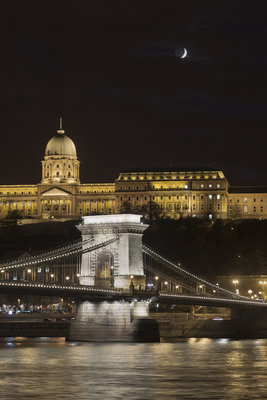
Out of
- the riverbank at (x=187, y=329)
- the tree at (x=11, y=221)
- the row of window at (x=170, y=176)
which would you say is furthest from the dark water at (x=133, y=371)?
the row of window at (x=170, y=176)

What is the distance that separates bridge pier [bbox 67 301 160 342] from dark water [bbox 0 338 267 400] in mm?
1578

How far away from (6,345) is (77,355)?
41.5 feet

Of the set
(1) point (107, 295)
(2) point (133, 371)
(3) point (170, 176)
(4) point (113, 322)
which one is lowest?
(2) point (133, 371)

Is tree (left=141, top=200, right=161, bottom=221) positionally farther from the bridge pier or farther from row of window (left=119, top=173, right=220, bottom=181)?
the bridge pier

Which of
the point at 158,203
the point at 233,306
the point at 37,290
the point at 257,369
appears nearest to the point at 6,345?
the point at 37,290

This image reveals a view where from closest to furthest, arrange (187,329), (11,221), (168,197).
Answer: (187,329) → (11,221) → (168,197)

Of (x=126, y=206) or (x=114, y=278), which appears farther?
(x=126, y=206)

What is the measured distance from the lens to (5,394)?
42625 millimetres

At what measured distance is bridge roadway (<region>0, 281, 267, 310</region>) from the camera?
209 feet

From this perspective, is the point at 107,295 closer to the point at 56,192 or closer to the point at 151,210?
the point at 151,210

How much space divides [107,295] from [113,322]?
91.5 inches

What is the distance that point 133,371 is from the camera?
5150 centimetres

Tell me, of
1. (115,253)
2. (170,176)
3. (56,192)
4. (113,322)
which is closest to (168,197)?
(170,176)

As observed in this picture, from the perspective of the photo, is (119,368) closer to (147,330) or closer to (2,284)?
(2,284)
